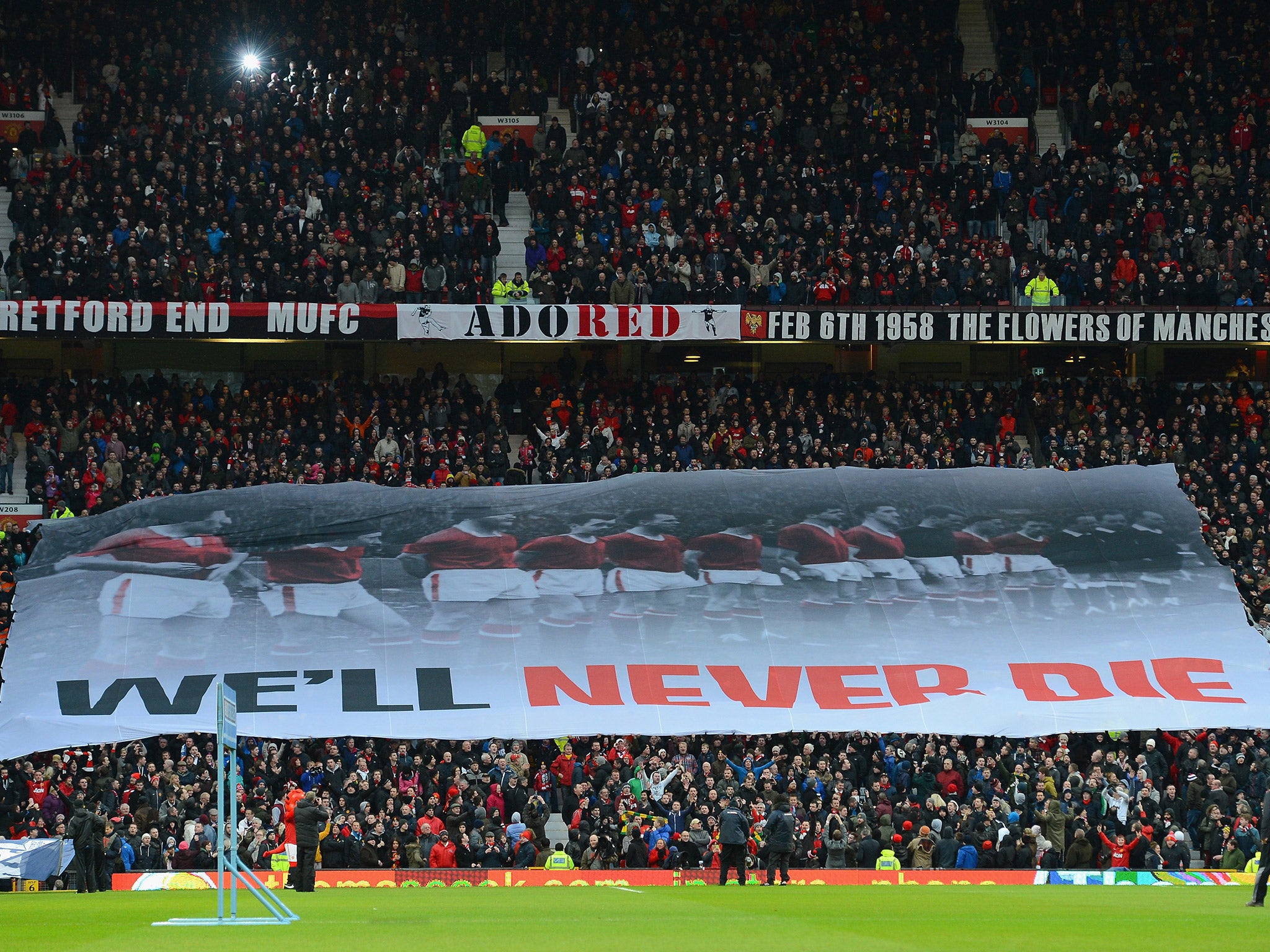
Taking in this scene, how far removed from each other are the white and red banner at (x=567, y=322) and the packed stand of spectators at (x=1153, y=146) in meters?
8.47

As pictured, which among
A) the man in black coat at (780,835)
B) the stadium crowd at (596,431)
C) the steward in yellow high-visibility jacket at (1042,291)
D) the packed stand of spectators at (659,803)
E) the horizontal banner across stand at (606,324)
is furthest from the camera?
the steward in yellow high-visibility jacket at (1042,291)

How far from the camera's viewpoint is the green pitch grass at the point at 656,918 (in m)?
14.9

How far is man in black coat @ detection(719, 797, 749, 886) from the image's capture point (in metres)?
24.7

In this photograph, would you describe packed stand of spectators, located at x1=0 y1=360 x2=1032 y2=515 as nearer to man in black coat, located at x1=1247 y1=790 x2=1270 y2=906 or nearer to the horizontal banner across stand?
the horizontal banner across stand

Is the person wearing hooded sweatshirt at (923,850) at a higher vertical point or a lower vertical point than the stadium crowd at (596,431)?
lower

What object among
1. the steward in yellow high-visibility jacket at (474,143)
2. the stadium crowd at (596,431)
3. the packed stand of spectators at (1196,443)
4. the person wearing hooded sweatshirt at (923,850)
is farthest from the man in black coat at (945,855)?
the steward in yellow high-visibility jacket at (474,143)

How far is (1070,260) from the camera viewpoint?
131ft

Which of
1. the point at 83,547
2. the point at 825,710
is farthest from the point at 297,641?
the point at 825,710

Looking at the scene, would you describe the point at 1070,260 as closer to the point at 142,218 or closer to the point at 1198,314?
the point at 1198,314

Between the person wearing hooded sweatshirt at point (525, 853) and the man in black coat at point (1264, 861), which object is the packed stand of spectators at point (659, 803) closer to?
the person wearing hooded sweatshirt at point (525, 853)

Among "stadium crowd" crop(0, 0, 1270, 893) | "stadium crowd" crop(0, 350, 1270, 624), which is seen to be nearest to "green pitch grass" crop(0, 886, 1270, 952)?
"stadium crowd" crop(0, 0, 1270, 893)

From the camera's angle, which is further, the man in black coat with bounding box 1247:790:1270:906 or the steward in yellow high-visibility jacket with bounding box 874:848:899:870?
the steward in yellow high-visibility jacket with bounding box 874:848:899:870

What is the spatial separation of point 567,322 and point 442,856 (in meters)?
14.1

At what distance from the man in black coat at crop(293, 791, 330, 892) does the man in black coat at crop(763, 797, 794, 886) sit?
6626 mm
